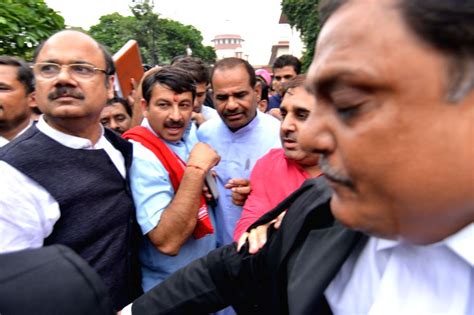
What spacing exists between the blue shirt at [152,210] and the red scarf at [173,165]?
0.13 ft

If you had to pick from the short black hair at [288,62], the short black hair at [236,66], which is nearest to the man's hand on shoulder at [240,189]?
the short black hair at [236,66]

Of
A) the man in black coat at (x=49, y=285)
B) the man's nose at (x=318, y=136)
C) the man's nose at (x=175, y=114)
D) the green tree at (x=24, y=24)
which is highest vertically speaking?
the green tree at (x=24, y=24)

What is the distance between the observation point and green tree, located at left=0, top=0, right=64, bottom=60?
3.52 m

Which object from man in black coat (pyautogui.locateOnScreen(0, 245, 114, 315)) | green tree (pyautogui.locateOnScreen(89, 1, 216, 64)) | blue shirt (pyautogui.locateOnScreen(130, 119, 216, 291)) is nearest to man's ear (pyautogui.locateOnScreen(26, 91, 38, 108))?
blue shirt (pyautogui.locateOnScreen(130, 119, 216, 291))

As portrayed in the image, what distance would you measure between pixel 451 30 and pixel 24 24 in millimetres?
3864

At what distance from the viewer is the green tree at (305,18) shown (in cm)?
1816

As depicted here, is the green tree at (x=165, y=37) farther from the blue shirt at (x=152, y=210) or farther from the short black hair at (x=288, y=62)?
the blue shirt at (x=152, y=210)

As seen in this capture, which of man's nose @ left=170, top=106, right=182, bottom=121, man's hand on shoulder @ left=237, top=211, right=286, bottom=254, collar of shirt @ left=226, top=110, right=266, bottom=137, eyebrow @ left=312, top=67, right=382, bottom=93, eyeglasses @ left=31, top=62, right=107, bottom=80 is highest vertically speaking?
eyebrow @ left=312, top=67, right=382, bottom=93

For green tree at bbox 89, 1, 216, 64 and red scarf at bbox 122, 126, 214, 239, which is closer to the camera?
red scarf at bbox 122, 126, 214, 239

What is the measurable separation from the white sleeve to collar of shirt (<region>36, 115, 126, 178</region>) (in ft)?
0.84

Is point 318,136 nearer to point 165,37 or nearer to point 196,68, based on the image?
point 196,68

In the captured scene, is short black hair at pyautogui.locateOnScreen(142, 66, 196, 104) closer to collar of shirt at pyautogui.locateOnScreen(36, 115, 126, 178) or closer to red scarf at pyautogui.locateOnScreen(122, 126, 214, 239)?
A: red scarf at pyautogui.locateOnScreen(122, 126, 214, 239)

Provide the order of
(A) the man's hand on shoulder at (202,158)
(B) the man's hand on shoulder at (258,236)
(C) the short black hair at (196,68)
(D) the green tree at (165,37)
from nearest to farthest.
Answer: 1. (B) the man's hand on shoulder at (258,236)
2. (A) the man's hand on shoulder at (202,158)
3. (C) the short black hair at (196,68)
4. (D) the green tree at (165,37)

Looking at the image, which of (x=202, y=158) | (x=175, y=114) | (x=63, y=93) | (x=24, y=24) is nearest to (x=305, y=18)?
(x=24, y=24)
